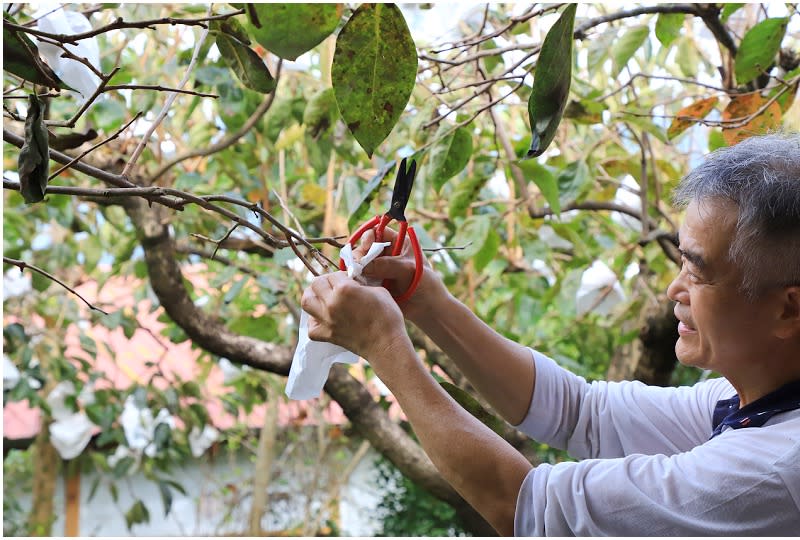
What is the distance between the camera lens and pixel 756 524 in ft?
1.95

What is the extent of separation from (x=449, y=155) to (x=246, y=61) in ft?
1.09

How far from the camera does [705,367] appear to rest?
2.26 feet

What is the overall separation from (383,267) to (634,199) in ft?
4.40

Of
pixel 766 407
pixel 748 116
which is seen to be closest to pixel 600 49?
pixel 748 116

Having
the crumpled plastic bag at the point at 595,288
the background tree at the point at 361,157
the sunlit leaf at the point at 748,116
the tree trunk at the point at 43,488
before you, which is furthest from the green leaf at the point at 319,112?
the tree trunk at the point at 43,488

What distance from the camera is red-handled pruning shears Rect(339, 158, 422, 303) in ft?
2.19

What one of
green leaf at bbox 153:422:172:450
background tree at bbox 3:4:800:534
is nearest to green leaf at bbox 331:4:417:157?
background tree at bbox 3:4:800:534

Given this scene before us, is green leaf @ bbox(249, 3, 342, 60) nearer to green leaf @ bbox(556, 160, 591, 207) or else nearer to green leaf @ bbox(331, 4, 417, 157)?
green leaf @ bbox(331, 4, 417, 157)

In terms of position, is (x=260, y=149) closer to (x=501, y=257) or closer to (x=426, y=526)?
(x=501, y=257)

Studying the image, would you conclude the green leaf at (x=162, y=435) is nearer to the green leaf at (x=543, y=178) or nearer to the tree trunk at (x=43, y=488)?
the tree trunk at (x=43, y=488)

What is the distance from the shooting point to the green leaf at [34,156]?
469mm

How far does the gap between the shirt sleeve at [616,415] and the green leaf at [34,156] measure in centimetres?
51

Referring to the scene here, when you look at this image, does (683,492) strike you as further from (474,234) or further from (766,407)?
(474,234)

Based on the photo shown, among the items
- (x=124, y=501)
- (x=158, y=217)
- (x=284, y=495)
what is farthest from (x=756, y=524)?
(x=124, y=501)
